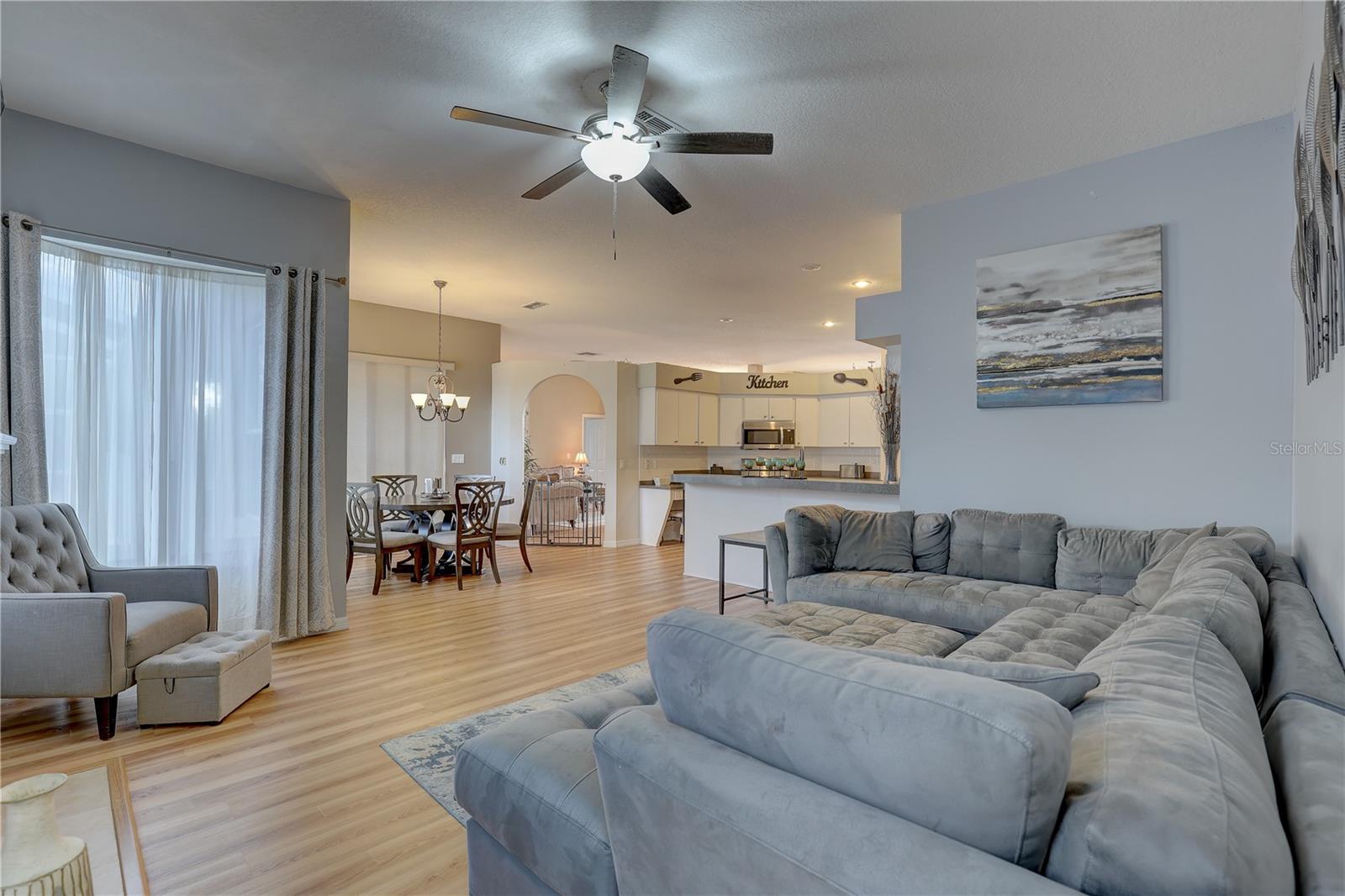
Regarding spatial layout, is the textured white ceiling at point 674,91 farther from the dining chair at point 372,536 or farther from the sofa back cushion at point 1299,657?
the dining chair at point 372,536

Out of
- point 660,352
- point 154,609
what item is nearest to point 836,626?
point 154,609

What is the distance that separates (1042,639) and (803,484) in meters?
2.98

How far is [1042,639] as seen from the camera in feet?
7.76

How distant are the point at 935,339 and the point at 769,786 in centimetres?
388

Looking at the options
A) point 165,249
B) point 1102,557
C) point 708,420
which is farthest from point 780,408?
point 165,249

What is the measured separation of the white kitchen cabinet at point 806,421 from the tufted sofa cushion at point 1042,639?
8557mm

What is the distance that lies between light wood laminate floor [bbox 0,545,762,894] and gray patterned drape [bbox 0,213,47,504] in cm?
110

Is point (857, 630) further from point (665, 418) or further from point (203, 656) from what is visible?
point (665, 418)

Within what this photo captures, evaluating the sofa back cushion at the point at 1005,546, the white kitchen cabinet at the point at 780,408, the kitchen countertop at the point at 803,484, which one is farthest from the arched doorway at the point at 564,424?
the sofa back cushion at the point at 1005,546

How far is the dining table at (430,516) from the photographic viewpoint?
586 cm

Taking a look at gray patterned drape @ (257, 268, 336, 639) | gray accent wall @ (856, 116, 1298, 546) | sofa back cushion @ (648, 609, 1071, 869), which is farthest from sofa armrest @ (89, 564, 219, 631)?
gray accent wall @ (856, 116, 1298, 546)

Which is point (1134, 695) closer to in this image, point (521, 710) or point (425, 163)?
point (521, 710)

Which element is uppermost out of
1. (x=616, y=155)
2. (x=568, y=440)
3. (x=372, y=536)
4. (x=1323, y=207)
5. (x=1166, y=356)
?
(x=616, y=155)

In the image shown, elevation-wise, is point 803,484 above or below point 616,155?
below
